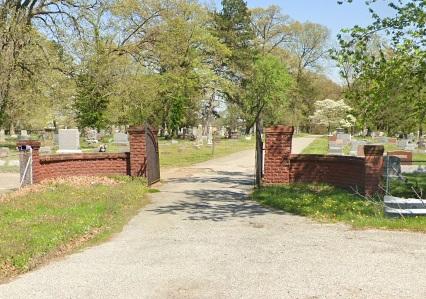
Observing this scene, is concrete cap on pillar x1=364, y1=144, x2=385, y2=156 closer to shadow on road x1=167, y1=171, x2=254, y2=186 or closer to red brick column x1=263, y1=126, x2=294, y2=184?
red brick column x1=263, y1=126, x2=294, y2=184

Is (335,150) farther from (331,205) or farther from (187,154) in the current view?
(331,205)

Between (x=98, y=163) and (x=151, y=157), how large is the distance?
5.69ft

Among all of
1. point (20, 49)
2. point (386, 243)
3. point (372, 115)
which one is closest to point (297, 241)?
point (386, 243)

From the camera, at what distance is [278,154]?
14070 mm

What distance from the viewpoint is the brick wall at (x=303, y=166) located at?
43.4 feet

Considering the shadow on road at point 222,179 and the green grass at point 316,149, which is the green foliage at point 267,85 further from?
the shadow on road at point 222,179

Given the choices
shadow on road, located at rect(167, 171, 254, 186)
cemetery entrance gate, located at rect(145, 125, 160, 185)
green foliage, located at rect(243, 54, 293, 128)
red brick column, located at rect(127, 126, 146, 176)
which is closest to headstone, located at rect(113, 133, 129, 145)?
shadow on road, located at rect(167, 171, 254, 186)

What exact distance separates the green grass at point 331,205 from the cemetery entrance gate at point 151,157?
3.74 meters

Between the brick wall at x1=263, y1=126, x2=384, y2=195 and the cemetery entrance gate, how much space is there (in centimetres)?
364

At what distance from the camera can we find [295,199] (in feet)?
38.6

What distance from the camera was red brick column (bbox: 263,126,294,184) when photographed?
1384 cm

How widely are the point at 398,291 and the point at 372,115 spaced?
26.1 feet

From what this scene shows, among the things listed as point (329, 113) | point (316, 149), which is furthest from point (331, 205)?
point (329, 113)

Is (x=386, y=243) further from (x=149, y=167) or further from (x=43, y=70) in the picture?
(x=43, y=70)
